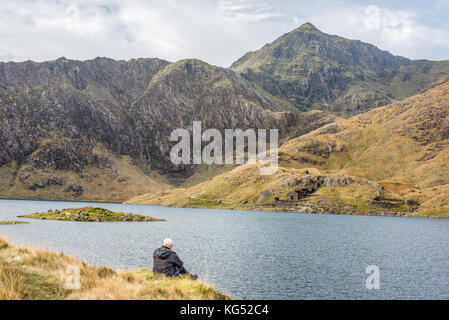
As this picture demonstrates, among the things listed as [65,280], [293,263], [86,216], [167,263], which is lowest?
[86,216]

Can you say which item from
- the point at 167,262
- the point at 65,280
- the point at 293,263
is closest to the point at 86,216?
the point at 293,263

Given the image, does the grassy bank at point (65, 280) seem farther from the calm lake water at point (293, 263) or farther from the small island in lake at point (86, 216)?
the small island in lake at point (86, 216)

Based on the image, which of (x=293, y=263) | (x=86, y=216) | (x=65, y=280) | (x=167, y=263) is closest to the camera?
(x=65, y=280)

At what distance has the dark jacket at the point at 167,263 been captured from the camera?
76.6 ft

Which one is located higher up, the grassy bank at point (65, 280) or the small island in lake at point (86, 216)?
the grassy bank at point (65, 280)

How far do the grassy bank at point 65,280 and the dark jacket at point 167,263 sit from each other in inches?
27.8

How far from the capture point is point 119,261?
162 ft

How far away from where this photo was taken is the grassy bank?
641 inches

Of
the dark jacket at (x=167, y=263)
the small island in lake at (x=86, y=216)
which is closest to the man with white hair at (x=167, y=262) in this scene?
the dark jacket at (x=167, y=263)

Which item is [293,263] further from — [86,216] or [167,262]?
[86,216]

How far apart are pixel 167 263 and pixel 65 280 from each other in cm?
684

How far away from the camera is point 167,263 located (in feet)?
77.0
